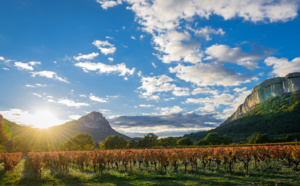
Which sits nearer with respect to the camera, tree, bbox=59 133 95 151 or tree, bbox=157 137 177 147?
tree, bbox=59 133 95 151

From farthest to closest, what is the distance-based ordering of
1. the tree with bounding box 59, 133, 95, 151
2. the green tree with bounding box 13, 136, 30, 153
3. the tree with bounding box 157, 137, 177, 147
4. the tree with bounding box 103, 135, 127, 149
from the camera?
the tree with bounding box 157, 137, 177, 147
the tree with bounding box 59, 133, 95, 151
the tree with bounding box 103, 135, 127, 149
the green tree with bounding box 13, 136, 30, 153

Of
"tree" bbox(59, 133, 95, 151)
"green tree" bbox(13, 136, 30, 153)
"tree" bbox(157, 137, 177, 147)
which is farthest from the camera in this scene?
"tree" bbox(157, 137, 177, 147)

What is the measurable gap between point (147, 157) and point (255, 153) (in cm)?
1407

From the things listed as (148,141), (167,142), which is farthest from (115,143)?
(167,142)

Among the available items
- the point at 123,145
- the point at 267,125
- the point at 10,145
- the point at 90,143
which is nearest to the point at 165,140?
the point at 123,145

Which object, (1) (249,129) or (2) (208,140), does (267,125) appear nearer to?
(1) (249,129)

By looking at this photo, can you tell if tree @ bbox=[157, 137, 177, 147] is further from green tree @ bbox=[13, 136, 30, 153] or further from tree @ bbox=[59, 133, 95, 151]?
green tree @ bbox=[13, 136, 30, 153]

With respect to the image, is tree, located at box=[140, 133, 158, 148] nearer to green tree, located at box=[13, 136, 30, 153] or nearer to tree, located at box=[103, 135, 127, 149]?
tree, located at box=[103, 135, 127, 149]

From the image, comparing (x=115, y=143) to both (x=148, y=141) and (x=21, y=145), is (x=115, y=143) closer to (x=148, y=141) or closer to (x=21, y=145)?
(x=148, y=141)

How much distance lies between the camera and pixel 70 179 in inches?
731

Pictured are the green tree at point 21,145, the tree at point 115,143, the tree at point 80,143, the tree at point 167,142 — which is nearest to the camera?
the green tree at point 21,145

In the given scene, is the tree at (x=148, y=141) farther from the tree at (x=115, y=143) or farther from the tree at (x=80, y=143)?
the tree at (x=80, y=143)

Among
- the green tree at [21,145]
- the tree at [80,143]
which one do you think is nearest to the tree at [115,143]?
the tree at [80,143]

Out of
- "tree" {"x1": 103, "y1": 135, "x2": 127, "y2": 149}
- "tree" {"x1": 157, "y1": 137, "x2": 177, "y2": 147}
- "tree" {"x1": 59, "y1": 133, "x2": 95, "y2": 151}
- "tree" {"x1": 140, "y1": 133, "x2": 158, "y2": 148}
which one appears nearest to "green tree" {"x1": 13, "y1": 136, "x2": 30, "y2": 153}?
"tree" {"x1": 59, "y1": 133, "x2": 95, "y2": 151}
